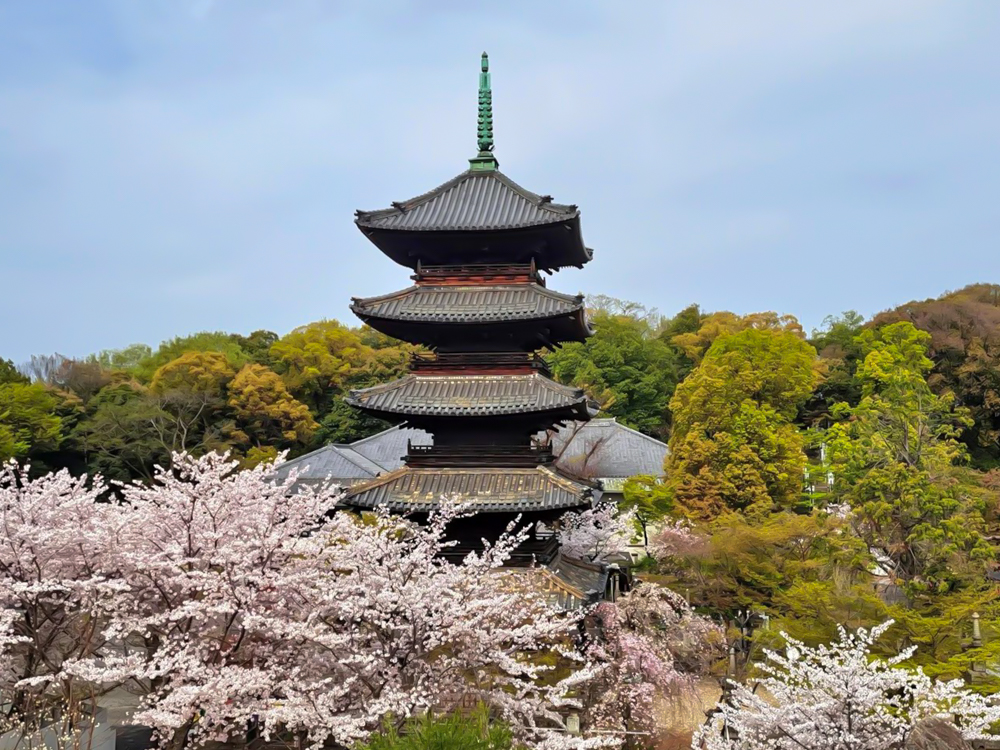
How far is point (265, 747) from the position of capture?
1180 cm

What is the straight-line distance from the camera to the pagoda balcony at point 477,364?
47.4ft

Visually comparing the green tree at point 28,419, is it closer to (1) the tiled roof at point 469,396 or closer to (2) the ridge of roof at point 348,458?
(2) the ridge of roof at point 348,458

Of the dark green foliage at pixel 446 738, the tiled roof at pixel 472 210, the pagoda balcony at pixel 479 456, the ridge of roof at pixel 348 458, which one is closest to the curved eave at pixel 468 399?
the pagoda balcony at pixel 479 456

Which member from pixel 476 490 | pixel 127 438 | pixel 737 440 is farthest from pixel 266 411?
pixel 476 490

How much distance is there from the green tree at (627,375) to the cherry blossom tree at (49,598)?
3388 cm

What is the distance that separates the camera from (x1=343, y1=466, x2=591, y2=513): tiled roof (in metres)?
13.1

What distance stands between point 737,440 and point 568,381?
19632 mm

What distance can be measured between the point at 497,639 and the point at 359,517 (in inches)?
277

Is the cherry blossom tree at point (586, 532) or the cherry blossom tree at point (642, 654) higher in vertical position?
the cherry blossom tree at point (586, 532)

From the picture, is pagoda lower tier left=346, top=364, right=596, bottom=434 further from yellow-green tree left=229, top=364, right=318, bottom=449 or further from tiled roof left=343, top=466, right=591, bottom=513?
yellow-green tree left=229, top=364, right=318, bottom=449

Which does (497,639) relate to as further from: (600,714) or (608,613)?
(608,613)

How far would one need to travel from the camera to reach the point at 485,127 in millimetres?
16297

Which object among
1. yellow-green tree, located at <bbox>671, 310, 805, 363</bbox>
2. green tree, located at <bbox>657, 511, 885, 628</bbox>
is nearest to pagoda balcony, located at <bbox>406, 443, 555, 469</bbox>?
green tree, located at <bbox>657, 511, 885, 628</bbox>

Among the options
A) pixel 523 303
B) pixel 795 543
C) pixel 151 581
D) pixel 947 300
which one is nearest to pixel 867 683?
pixel 523 303
